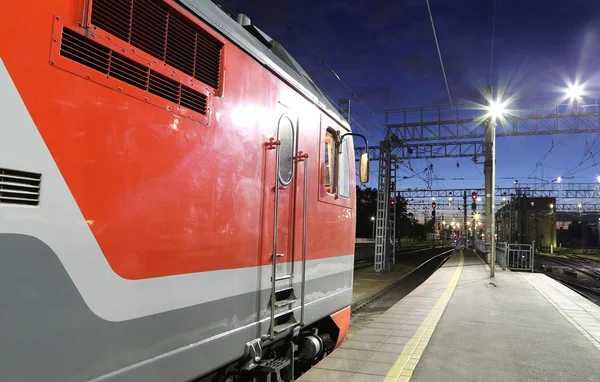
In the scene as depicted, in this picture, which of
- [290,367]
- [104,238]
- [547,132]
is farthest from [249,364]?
[547,132]

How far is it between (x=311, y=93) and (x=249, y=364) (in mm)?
2756

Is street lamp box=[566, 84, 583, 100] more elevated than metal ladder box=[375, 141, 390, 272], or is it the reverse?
street lamp box=[566, 84, 583, 100]

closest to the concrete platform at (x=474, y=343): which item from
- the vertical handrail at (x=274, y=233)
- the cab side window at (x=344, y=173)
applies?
the vertical handrail at (x=274, y=233)

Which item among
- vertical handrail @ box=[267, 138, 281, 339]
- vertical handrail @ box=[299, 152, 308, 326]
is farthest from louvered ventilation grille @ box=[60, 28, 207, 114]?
vertical handrail @ box=[299, 152, 308, 326]

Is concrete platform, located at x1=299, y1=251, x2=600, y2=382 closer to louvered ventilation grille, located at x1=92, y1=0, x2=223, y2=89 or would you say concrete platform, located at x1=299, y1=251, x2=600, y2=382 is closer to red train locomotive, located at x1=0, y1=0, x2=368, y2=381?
red train locomotive, located at x1=0, y1=0, x2=368, y2=381

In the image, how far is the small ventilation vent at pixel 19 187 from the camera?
1.67m

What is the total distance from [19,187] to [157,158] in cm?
76

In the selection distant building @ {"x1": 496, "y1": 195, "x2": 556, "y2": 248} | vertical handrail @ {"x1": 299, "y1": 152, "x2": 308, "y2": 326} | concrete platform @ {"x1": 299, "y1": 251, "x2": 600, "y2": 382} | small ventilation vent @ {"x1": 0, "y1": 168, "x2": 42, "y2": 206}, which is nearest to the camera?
small ventilation vent @ {"x1": 0, "y1": 168, "x2": 42, "y2": 206}

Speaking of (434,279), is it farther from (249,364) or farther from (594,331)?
(249,364)

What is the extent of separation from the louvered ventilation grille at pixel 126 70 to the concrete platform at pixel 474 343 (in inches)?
128

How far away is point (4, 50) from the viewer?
5.50ft

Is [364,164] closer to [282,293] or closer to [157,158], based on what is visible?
[282,293]

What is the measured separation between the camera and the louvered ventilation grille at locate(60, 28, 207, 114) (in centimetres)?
202

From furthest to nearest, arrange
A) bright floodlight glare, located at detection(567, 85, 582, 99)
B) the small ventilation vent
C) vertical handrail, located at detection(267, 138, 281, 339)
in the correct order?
1. bright floodlight glare, located at detection(567, 85, 582, 99)
2. vertical handrail, located at detection(267, 138, 281, 339)
3. the small ventilation vent
